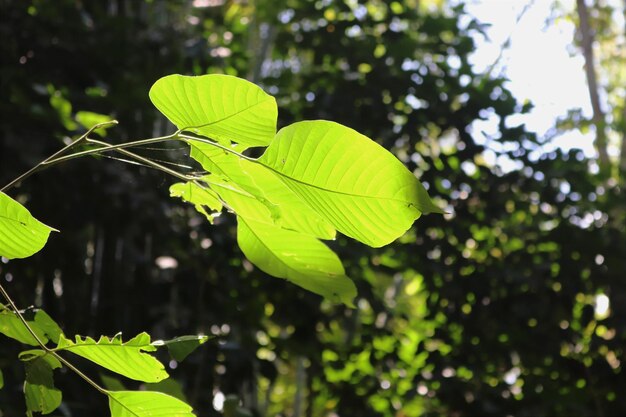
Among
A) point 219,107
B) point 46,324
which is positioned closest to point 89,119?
point 46,324

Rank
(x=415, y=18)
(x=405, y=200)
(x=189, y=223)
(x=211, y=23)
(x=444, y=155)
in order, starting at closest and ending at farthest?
(x=405, y=200) < (x=189, y=223) < (x=444, y=155) < (x=415, y=18) < (x=211, y=23)

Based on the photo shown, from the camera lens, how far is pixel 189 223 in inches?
73.2

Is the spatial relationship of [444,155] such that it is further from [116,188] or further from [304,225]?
[304,225]

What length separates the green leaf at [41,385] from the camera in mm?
537

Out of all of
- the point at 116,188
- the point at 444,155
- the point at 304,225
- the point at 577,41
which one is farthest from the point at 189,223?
the point at 577,41

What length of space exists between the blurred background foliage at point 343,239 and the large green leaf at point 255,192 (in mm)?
1166

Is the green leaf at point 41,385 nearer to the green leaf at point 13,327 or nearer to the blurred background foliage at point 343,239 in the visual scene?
the green leaf at point 13,327

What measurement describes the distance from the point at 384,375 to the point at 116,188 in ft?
3.15

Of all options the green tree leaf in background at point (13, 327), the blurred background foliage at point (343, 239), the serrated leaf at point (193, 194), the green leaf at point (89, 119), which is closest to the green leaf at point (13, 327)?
the green tree leaf in background at point (13, 327)

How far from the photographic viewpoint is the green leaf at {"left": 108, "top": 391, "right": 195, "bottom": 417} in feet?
1.72

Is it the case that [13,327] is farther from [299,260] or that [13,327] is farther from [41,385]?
[299,260]

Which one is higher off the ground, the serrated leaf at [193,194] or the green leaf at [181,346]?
the serrated leaf at [193,194]

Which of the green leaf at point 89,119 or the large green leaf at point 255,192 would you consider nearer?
the large green leaf at point 255,192

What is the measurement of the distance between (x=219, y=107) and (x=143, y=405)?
0.22m
